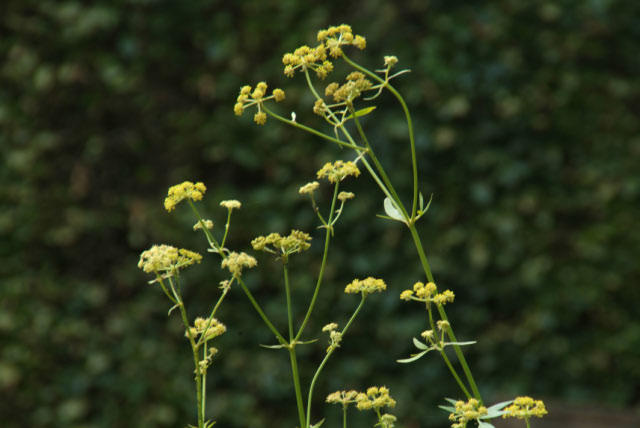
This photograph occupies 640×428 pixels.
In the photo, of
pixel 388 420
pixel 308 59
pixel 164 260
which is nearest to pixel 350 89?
pixel 308 59

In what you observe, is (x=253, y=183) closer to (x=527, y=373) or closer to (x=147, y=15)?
→ (x=147, y=15)

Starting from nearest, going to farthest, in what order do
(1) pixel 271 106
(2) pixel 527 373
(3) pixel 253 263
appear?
(3) pixel 253 263, (2) pixel 527 373, (1) pixel 271 106

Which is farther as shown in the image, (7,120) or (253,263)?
(7,120)

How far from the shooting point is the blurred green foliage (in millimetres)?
2996

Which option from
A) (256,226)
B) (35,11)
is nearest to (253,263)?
(256,226)

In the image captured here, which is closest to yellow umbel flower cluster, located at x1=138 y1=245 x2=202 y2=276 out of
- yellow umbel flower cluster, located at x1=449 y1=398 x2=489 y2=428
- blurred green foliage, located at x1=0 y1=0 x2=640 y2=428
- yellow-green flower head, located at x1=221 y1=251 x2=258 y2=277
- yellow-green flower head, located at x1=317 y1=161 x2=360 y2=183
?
Answer: yellow-green flower head, located at x1=221 y1=251 x2=258 y2=277

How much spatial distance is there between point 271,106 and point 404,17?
672 millimetres

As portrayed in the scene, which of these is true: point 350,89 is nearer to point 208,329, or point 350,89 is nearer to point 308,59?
point 308,59

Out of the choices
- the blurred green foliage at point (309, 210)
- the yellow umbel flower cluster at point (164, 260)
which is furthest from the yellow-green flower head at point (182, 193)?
the blurred green foliage at point (309, 210)

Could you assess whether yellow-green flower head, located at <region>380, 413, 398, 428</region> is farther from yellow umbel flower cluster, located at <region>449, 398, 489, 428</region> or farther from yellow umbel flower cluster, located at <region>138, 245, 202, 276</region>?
yellow umbel flower cluster, located at <region>138, 245, 202, 276</region>

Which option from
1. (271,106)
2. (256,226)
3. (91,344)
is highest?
(271,106)

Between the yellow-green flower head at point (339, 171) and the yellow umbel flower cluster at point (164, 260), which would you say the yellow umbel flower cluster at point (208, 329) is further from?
the yellow-green flower head at point (339, 171)

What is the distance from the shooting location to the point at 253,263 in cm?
91

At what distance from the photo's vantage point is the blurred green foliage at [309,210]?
9.83ft
